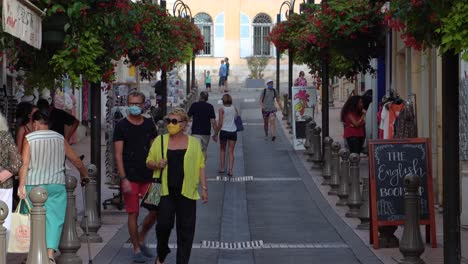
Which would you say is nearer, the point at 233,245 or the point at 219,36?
the point at 233,245

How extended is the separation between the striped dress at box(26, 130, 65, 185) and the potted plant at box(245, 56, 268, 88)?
49591 millimetres

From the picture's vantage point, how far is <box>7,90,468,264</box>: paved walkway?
13594 millimetres

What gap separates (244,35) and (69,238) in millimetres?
56970

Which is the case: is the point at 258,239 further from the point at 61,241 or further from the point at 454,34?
the point at 454,34

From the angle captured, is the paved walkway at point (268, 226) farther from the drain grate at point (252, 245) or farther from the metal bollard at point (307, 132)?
the metal bollard at point (307, 132)

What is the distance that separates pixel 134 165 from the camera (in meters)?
13.1

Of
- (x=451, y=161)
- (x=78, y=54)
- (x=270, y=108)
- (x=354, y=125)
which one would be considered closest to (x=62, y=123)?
(x=78, y=54)

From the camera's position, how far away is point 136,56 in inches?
808

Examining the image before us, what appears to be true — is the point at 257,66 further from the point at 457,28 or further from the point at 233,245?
the point at 457,28

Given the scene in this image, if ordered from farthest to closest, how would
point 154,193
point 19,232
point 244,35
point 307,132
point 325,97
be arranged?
1. point 244,35
2. point 307,132
3. point 325,97
4. point 154,193
5. point 19,232

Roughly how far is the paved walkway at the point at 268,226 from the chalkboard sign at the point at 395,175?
425mm

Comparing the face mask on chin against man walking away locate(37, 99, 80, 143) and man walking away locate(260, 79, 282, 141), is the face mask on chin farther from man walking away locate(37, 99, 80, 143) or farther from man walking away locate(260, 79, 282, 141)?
man walking away locate(260, 79, 282, 141)

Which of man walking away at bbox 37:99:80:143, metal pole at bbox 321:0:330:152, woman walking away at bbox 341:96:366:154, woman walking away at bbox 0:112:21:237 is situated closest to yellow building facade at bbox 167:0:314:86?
metal pole at bbox 321:0:330:152

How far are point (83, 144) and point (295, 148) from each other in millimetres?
6434
